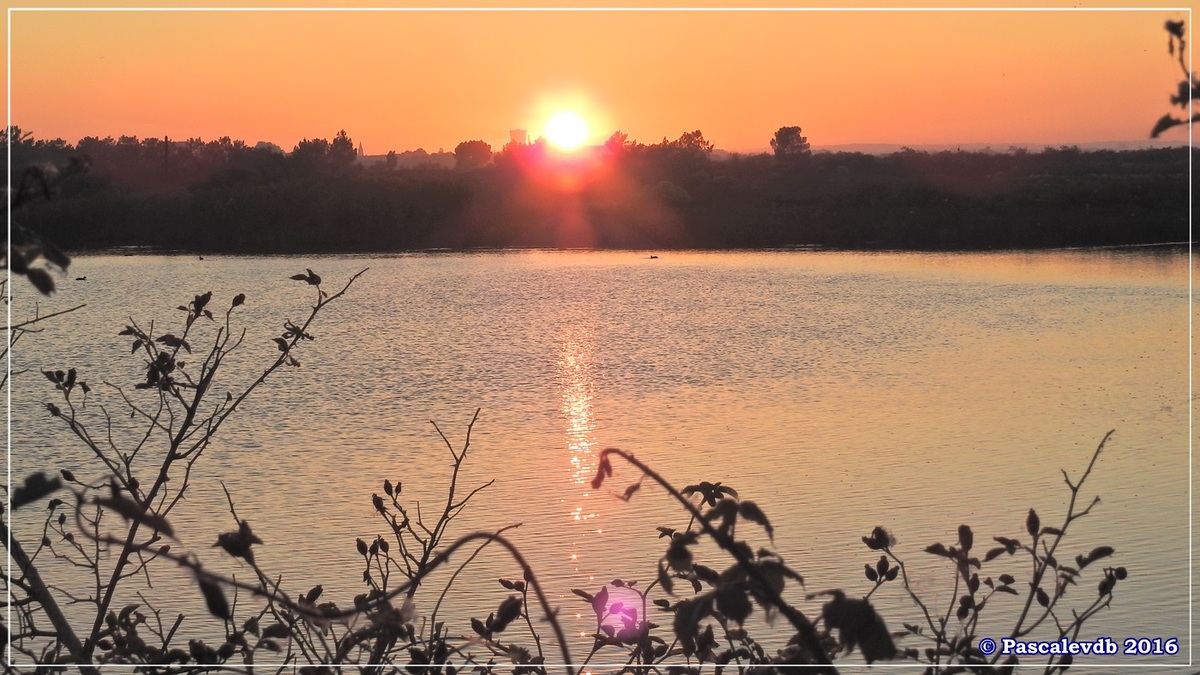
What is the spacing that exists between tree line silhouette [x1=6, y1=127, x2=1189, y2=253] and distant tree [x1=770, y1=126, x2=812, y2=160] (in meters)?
1.96

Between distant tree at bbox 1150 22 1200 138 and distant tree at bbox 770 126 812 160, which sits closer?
distant tree at bbox 1150 22 1200 138

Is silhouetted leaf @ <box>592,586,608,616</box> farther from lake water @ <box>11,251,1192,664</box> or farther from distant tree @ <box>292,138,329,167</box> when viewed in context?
distant tree @ <box>292,138,329,167</box>

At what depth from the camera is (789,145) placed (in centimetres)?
5944

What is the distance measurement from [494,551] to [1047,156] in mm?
50152

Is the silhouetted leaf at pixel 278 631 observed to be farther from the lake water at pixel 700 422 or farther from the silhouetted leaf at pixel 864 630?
the silhouetted leaf at pixel 864 630

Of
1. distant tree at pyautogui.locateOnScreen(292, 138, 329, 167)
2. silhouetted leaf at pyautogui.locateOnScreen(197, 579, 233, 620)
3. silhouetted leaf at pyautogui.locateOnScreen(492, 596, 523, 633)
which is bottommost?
silhouetted leaf at pyautogui.locateOnScreen(492, 596, 523, 633)

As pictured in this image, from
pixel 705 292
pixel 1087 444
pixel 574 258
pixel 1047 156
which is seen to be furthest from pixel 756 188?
pixel 1087 444

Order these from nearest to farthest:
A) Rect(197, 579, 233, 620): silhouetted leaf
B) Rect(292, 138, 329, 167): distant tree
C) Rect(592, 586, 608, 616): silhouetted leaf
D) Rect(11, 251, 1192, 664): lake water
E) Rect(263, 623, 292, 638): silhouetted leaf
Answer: Rect(197, 579, 233, 620): silhouetted leaf
Rect(263, 623, 292, 638): silhouetted leaf
Rect(592, 586, 608, 616): silhouetted leaf
Rect(11, 251, 1192, 664): lake water
Rect(292, 138, 329, 167): distant tree

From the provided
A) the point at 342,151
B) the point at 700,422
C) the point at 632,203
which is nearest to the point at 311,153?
the point at 342,151

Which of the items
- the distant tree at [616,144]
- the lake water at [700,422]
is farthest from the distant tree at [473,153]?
the lake water at [700,422]

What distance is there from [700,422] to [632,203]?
3808 centimetres

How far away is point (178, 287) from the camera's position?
2497 centimetres

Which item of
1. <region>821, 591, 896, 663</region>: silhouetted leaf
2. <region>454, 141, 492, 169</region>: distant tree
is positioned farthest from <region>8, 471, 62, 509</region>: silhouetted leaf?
<region>454, 141, 492, 169</region>: distant tree

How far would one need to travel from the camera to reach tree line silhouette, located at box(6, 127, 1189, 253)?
4144cm
